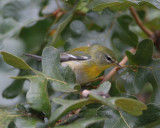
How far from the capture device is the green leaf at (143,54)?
2.54 meters

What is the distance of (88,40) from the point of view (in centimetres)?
320

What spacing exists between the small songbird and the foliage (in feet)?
0.50

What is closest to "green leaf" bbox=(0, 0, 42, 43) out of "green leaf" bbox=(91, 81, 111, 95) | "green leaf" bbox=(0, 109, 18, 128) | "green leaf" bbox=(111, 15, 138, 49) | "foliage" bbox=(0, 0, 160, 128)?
"foliage" bbox=(0, 0, 160, 128)

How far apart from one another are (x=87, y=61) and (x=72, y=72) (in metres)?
1.40

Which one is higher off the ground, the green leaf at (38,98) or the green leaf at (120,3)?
the green leaf at (120,3)

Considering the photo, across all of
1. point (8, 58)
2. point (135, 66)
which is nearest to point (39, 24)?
point (135, 66)

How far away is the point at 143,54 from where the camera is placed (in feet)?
8.55

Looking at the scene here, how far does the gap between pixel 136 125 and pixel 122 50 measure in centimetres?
155

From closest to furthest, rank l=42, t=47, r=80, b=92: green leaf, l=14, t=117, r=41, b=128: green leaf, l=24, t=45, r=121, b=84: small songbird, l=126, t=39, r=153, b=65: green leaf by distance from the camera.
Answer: l=14, t=117, r=41, b=128: green leaf, l=42, t=47, r=80, b=92: green leaf, l=126, t=39, r=153, b=65: green leaf, l=24, t=45, r=121, b=84: small songbird

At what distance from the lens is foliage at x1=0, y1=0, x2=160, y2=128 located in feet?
5.93

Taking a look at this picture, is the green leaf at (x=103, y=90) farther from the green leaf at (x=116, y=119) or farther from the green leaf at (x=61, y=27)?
the green leaf at (x=61, y=27)

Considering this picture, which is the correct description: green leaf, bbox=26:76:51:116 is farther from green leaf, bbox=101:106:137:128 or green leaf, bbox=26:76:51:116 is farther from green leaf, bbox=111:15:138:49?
green leaf, bbox=111:15:138:49

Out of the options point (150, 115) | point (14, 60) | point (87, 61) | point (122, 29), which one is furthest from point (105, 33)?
point (14, 60)

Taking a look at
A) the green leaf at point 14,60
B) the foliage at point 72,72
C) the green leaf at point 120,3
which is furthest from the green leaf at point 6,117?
the green leaf at point 120,3
